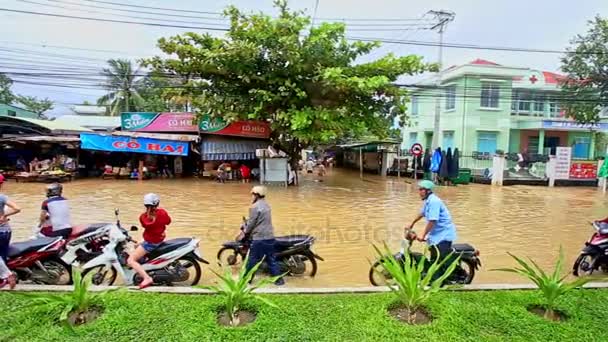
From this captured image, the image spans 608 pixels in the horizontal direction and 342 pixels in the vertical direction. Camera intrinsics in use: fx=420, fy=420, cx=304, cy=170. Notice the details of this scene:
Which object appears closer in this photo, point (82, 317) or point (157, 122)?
point (82, 317)

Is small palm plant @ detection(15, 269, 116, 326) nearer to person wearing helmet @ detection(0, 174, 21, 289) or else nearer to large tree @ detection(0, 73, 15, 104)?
person wearing helmet @ detection(0, 174, 21, 289)

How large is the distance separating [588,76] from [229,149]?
1856 cm

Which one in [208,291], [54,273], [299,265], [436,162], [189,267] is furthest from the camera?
[436,162]

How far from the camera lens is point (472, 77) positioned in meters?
24.6

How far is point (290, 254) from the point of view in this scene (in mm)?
5617

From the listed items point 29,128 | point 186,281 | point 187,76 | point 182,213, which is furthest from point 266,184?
point 186,281

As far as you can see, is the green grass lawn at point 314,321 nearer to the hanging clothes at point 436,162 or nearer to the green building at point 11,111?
the hanging clothes at point 436,162

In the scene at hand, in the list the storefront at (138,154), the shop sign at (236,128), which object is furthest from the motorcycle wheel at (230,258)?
the storefront at (138,154)

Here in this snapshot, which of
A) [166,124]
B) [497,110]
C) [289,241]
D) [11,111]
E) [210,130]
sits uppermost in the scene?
[497,110]

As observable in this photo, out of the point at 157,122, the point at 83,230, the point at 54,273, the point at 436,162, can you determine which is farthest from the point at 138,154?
the point at 54,273

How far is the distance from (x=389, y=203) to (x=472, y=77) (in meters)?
14.6

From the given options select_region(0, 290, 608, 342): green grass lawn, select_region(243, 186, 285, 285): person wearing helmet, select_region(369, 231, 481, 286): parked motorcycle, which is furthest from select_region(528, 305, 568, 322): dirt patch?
select_region(243, 186, 285, 285): person wearing helmet

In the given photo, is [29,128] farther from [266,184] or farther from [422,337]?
[422,337]

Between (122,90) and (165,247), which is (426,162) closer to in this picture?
(165,247)
